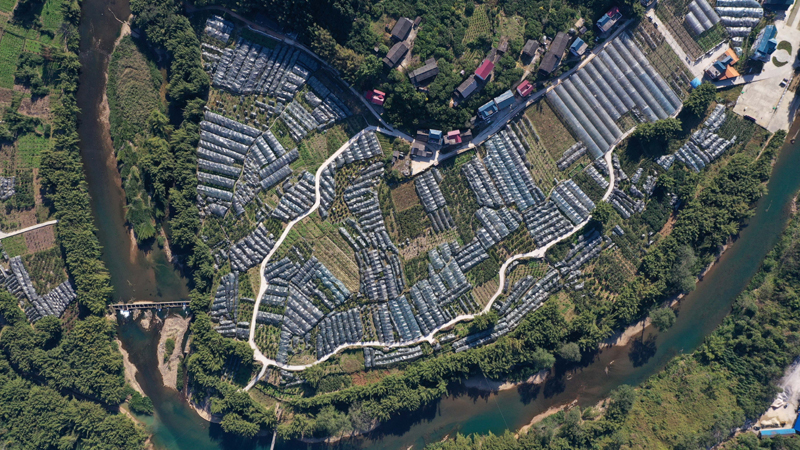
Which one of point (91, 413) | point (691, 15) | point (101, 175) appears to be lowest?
point (91, 413)

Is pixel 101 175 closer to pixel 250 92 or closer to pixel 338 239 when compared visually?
pixel 250 92

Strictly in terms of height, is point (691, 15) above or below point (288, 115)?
above

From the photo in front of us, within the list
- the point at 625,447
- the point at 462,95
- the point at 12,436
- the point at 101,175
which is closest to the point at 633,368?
the point at 625,447

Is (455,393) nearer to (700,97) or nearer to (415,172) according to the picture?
(415,172)

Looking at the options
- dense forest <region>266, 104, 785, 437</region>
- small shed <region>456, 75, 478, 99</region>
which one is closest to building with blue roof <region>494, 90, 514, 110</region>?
small shed <region>456, 75, 478, 99</region>

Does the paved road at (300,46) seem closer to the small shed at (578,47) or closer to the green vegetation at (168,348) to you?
the small shed at (578,47)

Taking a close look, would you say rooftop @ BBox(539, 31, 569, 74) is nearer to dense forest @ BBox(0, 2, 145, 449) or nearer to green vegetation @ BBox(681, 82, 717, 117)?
green vegetation @ BBox(681, 82, 717, 117)

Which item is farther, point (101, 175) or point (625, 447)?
point (101, 175)
